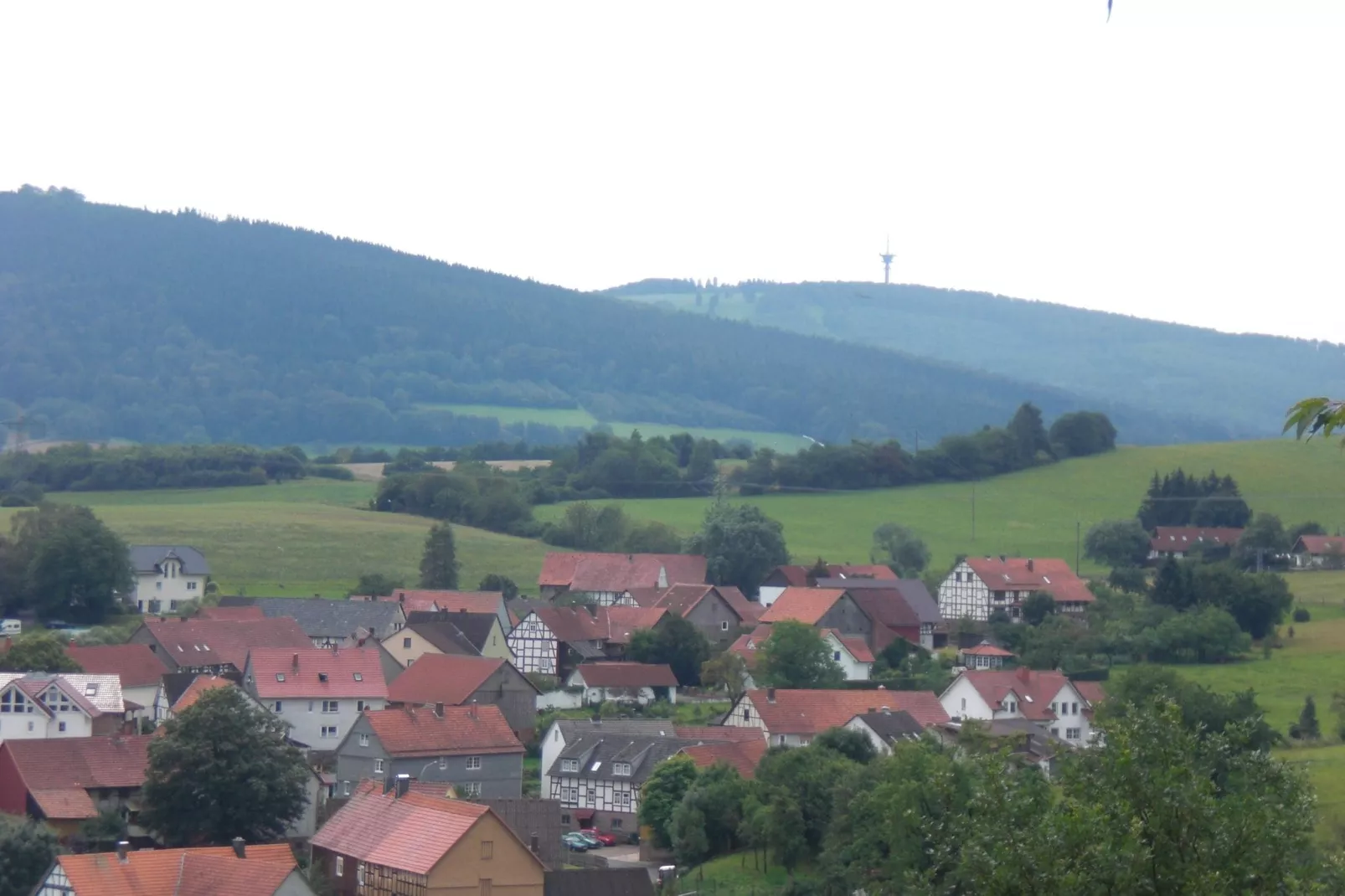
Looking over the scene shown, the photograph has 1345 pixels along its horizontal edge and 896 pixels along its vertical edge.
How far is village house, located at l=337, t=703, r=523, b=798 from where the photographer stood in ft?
138

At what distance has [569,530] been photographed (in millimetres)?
87625

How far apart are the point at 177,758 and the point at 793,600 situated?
32935 mm

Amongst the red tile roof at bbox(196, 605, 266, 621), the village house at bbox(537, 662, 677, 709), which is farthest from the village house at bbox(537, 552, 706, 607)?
the village house at bbox(537, 662, 677, 709)

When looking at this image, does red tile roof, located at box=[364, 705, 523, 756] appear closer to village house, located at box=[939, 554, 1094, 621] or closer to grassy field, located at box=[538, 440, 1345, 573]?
village house, located at box=[939, 554, 1094, 621]

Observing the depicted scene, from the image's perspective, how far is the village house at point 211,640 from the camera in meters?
53.5

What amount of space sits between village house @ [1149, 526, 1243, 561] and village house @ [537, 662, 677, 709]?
34.6 metres

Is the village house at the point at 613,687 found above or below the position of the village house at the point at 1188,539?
below

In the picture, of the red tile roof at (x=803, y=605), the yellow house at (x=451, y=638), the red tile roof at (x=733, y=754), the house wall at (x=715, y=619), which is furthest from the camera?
the house wall at (x=715, y=619)

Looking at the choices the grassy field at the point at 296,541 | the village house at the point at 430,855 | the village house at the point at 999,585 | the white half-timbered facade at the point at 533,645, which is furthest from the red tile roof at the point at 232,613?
the village house at the point at 999,585

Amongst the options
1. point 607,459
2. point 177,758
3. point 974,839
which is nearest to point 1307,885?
point 974,839

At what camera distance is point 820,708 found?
1890 inches

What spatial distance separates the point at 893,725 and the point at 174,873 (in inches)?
807

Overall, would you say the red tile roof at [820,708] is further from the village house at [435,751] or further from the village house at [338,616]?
the village house at [338,616]

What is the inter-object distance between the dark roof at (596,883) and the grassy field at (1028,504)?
5053cm
